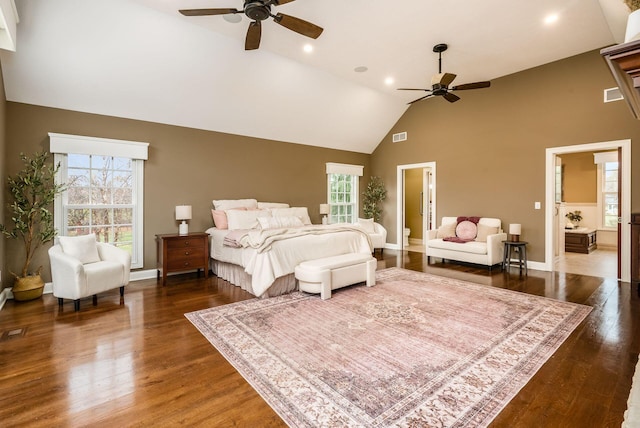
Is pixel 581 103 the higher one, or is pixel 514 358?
pixel 581 103

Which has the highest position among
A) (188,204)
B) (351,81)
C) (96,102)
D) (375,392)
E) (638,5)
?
(351,81)

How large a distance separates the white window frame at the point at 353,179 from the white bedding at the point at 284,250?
260cm

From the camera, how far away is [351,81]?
6078mm

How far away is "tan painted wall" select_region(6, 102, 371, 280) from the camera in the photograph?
13.7ft

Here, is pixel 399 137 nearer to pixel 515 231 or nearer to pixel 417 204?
pixel 417 204

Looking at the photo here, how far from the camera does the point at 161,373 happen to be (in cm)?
223

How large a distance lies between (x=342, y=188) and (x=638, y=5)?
23.4ft

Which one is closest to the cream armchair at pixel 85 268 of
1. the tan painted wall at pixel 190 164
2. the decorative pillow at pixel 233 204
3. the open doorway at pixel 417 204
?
the tan painted wall at pixel 190 164

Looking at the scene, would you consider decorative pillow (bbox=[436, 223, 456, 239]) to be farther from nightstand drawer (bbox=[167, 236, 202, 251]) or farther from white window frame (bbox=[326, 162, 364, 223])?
nightstand drawer (bbox=[167, 236, 202, 251])

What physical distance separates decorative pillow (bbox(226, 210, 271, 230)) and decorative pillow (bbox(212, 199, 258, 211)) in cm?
27

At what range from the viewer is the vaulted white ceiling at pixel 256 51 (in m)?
3.60

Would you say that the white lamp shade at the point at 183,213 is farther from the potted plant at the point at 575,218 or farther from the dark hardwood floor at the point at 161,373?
the potted plant at the point at 575,218

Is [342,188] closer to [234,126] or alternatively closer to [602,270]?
[234,126]

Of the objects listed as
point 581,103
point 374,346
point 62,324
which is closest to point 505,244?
point 581,103
